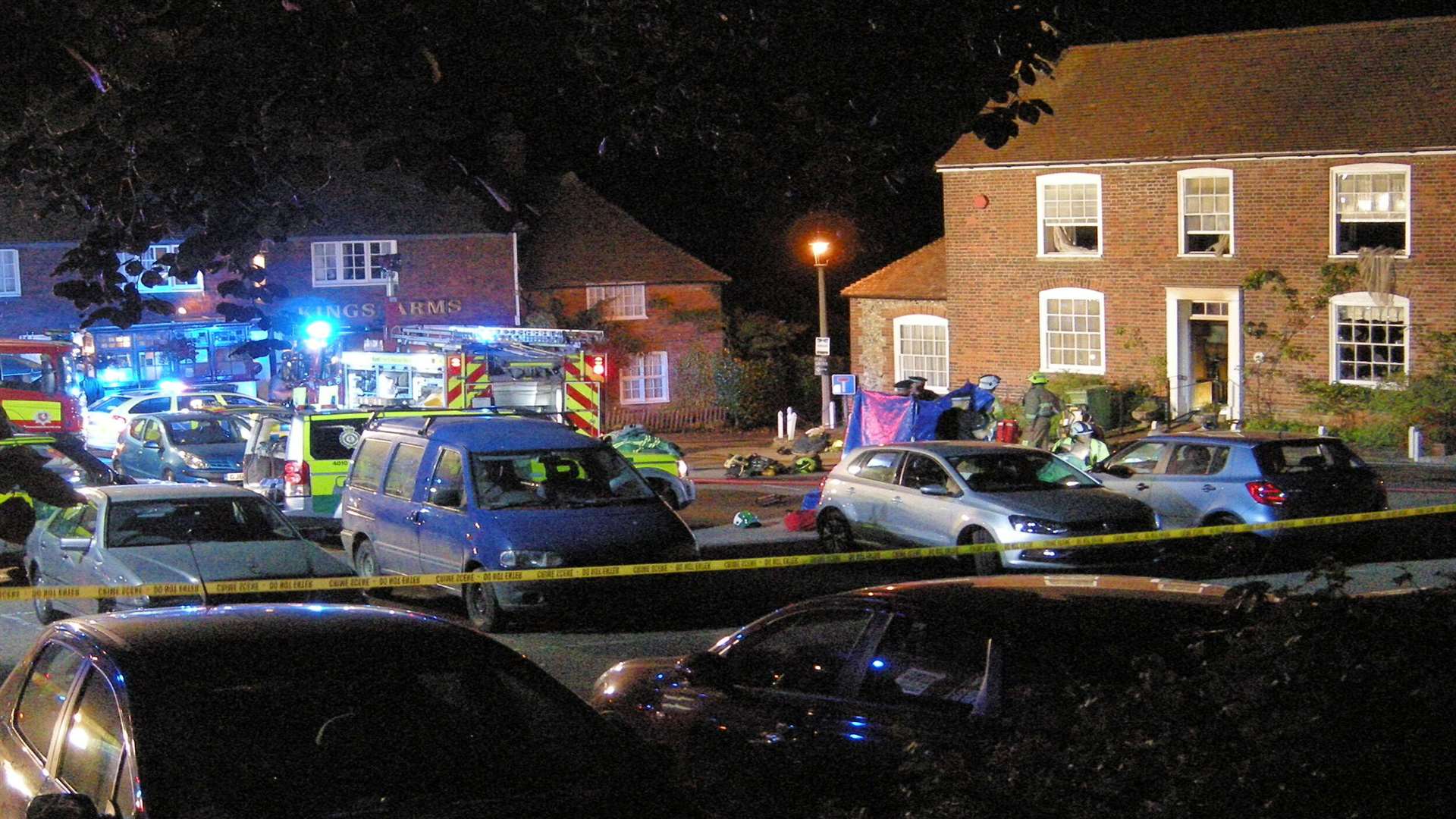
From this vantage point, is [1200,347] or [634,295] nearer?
[1200,347]

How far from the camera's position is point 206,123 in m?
7.01

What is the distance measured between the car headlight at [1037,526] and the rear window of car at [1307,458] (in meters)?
2.59

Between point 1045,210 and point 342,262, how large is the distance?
20032 millimetres

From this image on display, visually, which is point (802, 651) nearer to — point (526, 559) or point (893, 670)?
point (893, 670)

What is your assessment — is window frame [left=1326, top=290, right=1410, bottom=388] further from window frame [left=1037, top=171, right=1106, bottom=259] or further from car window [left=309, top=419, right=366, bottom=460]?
car window [left=309, top=419, right=366, bottom=460]

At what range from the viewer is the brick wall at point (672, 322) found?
1745 inches

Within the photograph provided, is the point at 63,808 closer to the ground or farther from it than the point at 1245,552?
farther from it

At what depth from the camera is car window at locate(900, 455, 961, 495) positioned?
1572 cm

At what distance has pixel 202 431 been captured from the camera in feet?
82.7

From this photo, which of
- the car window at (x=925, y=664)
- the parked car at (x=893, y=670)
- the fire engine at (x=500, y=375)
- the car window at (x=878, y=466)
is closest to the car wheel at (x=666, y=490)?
the fire engine at (x=500, y=375)

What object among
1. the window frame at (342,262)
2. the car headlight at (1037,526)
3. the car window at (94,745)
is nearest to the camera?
the car window at (94,745)

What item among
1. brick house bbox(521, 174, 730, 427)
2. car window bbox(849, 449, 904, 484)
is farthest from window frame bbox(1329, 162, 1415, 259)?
brick house bbox(521, 174, 730, 427)

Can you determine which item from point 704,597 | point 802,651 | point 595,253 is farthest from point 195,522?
point 595,253

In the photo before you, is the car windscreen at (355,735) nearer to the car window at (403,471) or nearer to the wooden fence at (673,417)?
the car window at (403,471)
